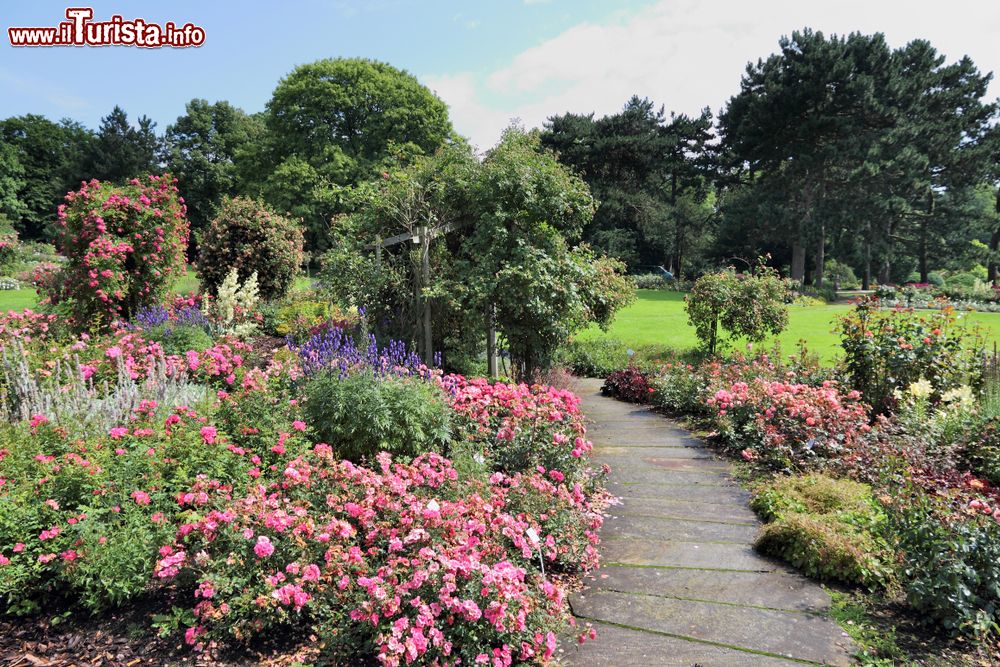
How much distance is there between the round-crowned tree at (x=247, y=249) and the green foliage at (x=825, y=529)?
1369 centimetres

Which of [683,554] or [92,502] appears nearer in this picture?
[92,502]

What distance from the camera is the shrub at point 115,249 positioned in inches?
365

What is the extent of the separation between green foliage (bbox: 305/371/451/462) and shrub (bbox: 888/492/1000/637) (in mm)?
3157

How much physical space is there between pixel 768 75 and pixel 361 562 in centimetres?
3675

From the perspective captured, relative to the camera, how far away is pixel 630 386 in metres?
9.27

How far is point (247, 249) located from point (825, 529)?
1452 cm

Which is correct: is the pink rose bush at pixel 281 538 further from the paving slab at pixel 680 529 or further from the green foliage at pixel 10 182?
the green foliage at pixel 10 182

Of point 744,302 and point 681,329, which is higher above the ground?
point 744,302

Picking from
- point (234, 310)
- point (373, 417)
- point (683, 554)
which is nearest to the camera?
point (683, 554)

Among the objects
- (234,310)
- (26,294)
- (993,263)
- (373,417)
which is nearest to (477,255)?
(373,417)

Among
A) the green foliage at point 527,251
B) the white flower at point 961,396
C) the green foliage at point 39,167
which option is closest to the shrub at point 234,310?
the green foliage at point 527,251

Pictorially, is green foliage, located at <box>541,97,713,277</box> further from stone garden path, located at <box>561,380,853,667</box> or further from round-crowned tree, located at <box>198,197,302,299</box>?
stone garden path, located at <box>561,380,853,667</box>

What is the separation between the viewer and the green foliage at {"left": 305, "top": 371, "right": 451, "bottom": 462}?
452 centimetres

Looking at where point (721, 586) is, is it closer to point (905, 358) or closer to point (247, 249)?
point (905, 358)
